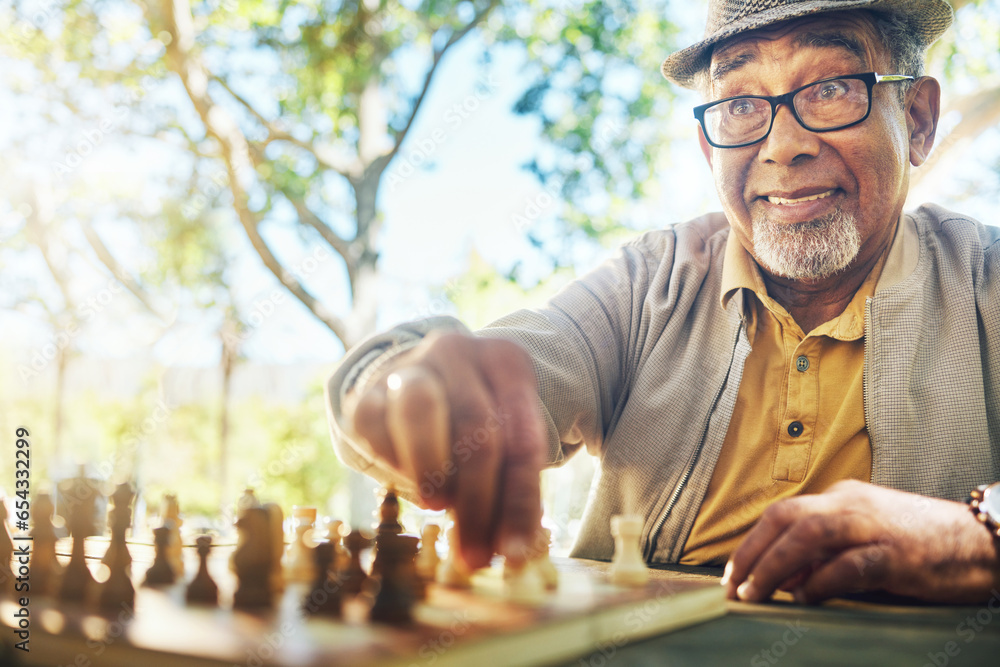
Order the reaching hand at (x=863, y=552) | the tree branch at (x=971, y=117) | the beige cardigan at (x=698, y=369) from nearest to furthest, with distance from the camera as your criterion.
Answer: the reaching hand at (x=863, y=552)
the beige cardigan at (x=698, y=369)
the tree branch at (x=971, y=117)

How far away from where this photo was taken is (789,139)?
195cm

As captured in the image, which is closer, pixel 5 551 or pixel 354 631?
pixel 354 631

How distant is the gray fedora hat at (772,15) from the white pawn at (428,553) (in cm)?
152

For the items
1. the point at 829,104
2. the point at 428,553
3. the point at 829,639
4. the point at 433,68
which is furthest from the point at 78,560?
the point at 433,68

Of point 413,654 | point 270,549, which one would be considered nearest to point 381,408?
point 270,549

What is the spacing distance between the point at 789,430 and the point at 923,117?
107cm

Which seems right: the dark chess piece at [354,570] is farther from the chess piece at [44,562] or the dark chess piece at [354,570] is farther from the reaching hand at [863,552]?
the reaching hand at [863,552]

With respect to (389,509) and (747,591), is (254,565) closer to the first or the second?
(389,509)

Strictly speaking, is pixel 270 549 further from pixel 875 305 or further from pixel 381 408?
pixel 875 305

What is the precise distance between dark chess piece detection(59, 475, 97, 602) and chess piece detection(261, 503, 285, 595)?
0.75ft

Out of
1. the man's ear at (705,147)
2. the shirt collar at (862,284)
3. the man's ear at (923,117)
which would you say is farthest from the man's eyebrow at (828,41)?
the shirt collar at (862,284)

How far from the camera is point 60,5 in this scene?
25.9 feet

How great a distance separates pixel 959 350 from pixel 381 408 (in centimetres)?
157

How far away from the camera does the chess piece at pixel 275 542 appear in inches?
37.8
